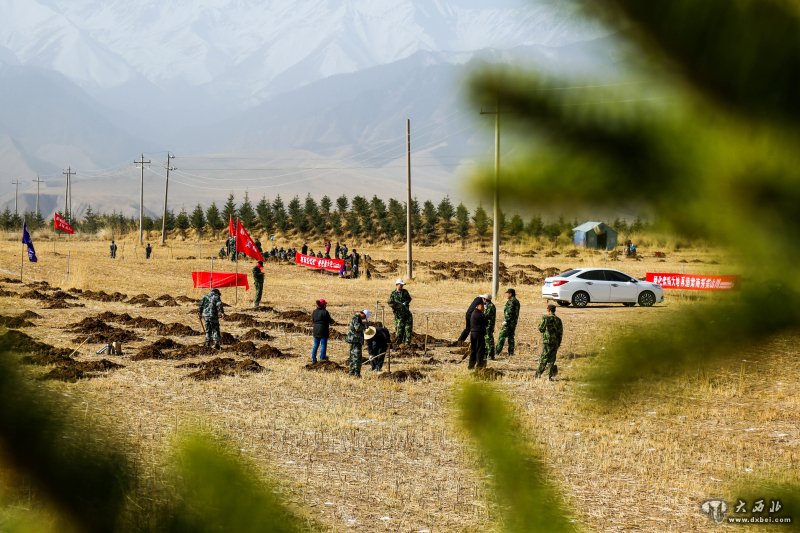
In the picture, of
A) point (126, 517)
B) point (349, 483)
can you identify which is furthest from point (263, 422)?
point (126, 517)

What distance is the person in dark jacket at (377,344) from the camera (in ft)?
61.1

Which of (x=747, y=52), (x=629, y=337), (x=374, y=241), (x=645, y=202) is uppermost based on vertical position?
(x=374, y=241)

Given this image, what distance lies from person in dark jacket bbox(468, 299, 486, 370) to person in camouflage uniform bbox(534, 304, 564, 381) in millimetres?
1176

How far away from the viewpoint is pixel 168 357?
19906 millimetres

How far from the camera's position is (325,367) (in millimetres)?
18828

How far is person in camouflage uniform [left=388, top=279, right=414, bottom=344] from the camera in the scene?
21.5 m

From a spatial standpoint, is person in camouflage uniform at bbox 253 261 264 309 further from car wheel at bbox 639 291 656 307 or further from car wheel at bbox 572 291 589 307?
car wheel at bbox 639 291 656 307

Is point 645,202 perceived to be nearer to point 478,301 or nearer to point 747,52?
point 747,52

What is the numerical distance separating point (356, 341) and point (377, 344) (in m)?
1.07

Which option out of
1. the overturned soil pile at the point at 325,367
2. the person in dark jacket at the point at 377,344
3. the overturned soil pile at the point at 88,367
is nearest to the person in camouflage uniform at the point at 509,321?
the person in dark jacket at the point at 377,344

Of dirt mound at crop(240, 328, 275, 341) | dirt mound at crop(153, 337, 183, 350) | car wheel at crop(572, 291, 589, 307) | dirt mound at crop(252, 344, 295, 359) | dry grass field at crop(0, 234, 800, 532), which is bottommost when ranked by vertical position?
dry grass field at crop(0, 234, 800, 532)

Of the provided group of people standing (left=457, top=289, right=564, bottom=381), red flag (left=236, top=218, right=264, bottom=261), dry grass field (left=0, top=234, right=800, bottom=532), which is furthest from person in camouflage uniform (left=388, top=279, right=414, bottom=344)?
red flag (left=236, top=218, right=264, bottom=261)

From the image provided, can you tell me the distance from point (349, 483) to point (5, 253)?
53.1 m

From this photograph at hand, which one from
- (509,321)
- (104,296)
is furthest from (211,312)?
(104,296)
